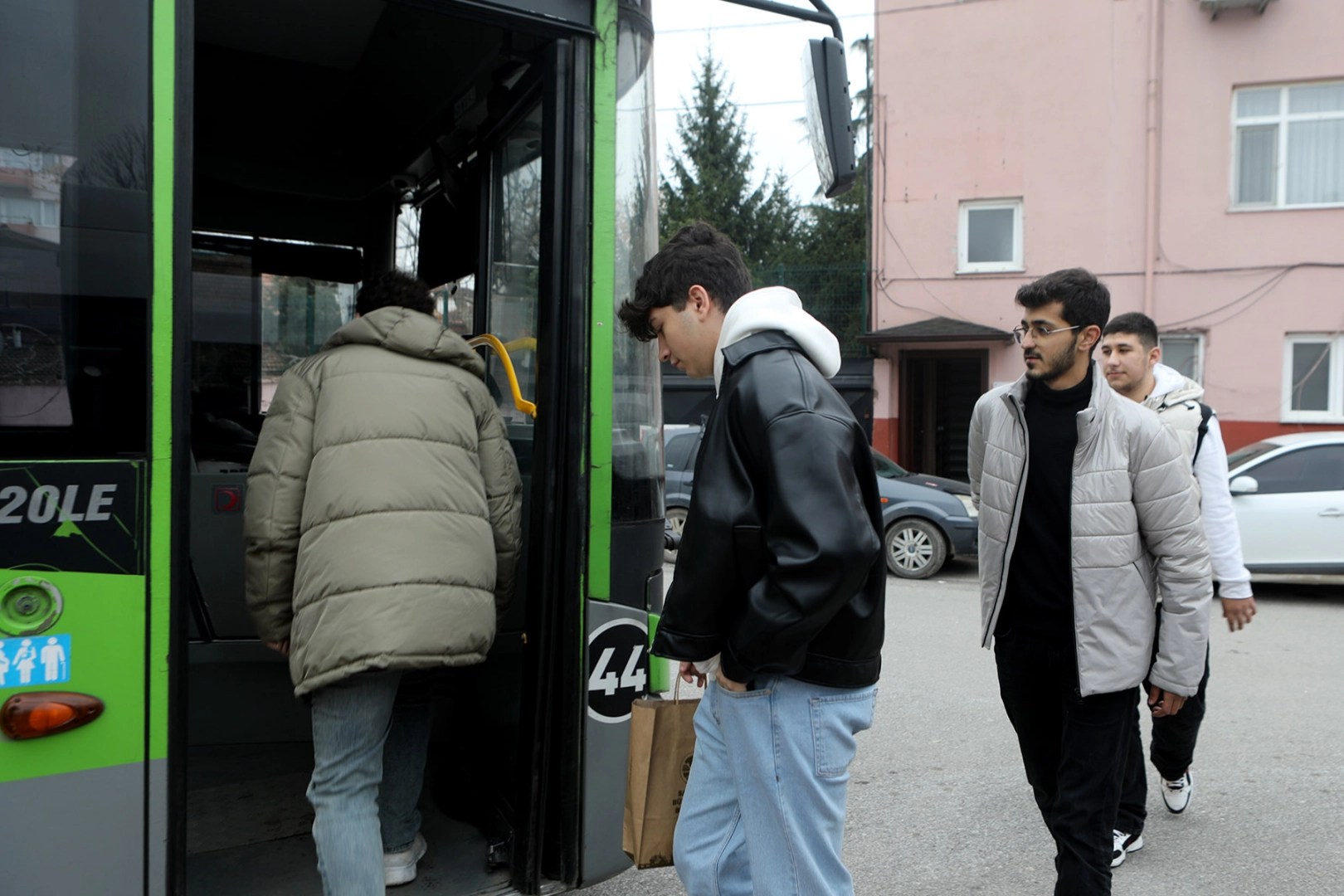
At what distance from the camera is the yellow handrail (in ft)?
10.5

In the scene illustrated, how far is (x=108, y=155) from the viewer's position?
213cm

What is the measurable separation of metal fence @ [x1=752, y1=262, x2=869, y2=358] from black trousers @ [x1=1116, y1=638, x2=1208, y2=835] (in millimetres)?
12717

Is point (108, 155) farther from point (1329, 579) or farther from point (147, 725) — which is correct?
point (1329, 579)

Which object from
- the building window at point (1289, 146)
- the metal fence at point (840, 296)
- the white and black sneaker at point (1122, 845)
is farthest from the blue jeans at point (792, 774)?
the building window at point (1289, 146)

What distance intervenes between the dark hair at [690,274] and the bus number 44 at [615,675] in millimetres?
983

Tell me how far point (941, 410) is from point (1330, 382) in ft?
18.0

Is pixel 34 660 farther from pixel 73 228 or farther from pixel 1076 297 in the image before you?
pixel 1076 297

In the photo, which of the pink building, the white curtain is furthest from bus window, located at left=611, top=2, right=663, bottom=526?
the white curtain

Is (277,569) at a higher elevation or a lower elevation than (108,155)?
lower

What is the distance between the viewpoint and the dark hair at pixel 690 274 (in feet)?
7.48

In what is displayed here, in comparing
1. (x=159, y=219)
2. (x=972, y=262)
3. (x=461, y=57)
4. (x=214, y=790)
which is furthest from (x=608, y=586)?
(x=972, y=262)

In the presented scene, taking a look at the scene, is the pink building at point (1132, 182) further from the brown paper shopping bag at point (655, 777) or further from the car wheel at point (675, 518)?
the brown paper shopping bag at point (655, 777)

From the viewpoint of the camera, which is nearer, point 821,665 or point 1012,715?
point 821,665

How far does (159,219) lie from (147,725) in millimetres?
1052
